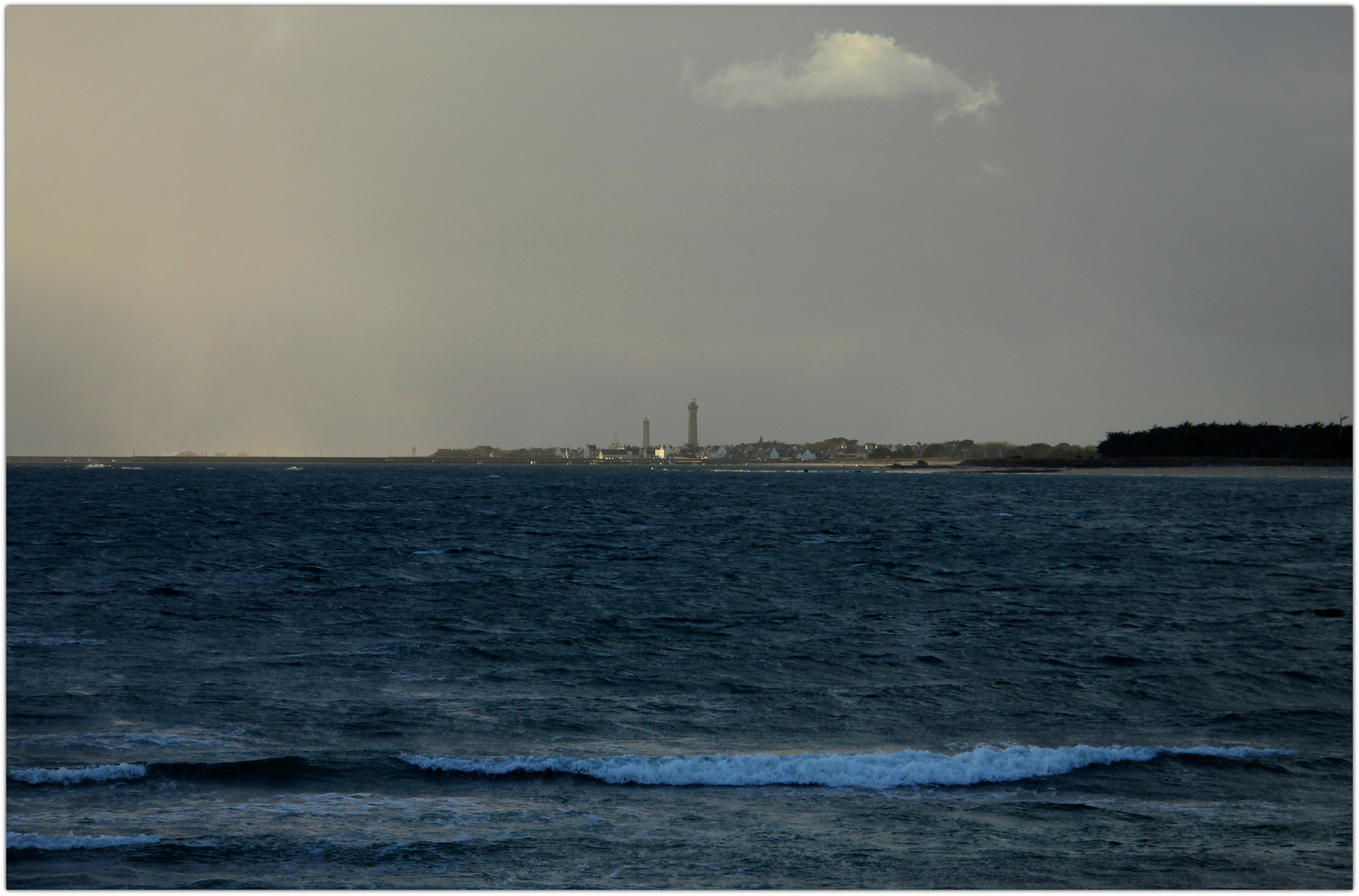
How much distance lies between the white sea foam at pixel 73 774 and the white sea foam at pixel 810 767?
4.05 m

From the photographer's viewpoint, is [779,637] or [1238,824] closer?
[1238,824]

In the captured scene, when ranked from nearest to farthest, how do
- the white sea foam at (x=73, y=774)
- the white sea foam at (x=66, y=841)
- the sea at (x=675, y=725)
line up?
1. the white sea foam at (x=66, y=841)
2. the sea at (x=675, y=725)
3. the white sea foam at (x=73, y=774)

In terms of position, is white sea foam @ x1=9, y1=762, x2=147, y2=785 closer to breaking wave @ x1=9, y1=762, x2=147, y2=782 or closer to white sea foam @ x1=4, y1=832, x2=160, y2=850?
breaking wave @ x1=9, y1=762, x2=147, y2=782

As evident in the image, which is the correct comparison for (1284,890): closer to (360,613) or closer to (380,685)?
(380,685)

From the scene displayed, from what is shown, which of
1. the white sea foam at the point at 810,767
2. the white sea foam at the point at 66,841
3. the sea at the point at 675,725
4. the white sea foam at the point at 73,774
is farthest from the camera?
the white sea foam at the point at 810,767

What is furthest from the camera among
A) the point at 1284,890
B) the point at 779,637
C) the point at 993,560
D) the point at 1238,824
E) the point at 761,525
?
the point at 761,525

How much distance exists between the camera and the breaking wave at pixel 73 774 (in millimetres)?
15352

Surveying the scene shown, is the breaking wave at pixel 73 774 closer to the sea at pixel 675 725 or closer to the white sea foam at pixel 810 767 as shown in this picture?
the sea at pixel 675 725

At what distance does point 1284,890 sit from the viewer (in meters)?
11.9

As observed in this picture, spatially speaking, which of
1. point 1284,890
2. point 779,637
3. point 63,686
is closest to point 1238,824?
point 1284,890

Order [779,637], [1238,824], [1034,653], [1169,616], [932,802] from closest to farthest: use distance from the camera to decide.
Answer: [1238,824]
[932,802]
[1034,653]
[779,637]
[1169,616]

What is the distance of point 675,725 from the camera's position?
765 inches

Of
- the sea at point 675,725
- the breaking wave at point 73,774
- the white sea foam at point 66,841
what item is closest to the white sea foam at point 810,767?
the sea at point 675,725

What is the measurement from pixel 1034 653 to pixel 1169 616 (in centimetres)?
909
